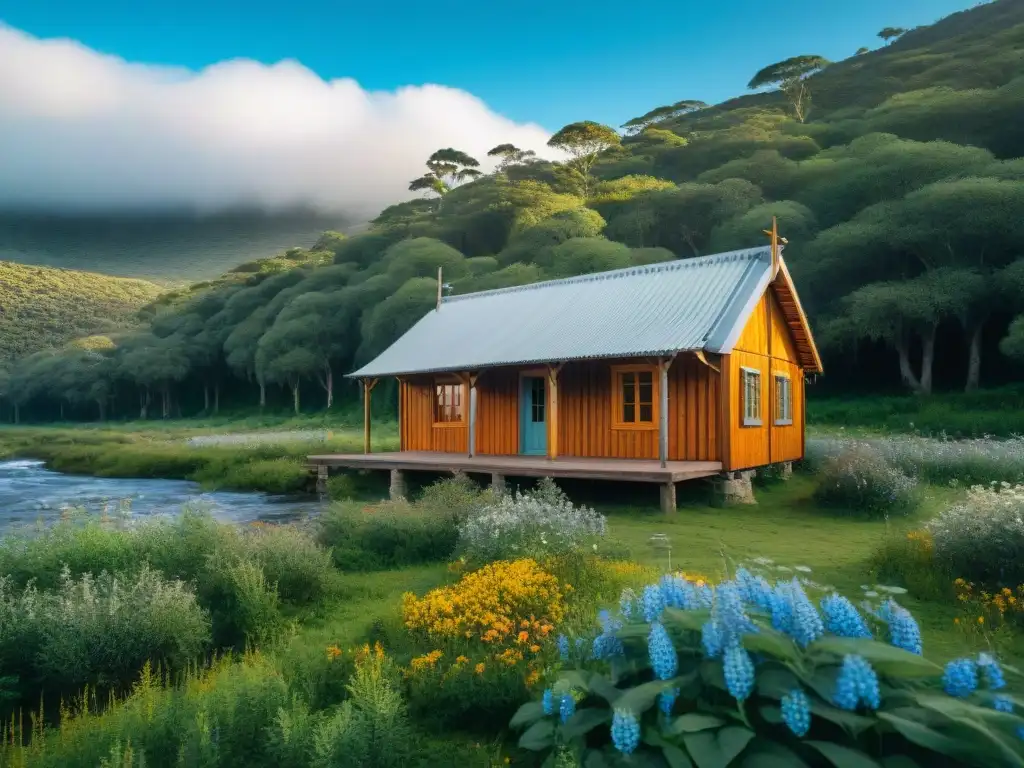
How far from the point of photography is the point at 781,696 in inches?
99.3

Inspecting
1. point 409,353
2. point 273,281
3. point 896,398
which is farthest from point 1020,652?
point 273,281

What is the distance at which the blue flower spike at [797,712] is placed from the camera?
2.38m

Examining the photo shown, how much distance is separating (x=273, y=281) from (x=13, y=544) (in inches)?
2581

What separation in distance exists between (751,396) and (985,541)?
914 centimetres

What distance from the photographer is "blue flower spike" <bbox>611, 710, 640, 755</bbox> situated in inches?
102

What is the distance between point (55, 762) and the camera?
14.5 feet

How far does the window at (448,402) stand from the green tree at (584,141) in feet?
151

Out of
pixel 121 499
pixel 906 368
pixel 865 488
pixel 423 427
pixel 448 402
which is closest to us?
pixel 865 488

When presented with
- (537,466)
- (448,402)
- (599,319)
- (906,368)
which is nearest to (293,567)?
(537,466)

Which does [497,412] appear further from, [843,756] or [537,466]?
[843,756]

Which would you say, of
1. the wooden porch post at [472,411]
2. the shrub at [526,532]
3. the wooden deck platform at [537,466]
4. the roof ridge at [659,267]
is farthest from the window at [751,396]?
the shrub at [526,532]

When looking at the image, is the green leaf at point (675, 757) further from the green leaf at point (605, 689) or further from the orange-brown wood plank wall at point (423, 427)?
the orange-brown wood plank wall at point (423, 427)

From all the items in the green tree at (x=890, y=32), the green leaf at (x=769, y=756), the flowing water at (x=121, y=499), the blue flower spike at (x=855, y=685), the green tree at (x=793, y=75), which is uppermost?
the green tree at (x=890, y=32)

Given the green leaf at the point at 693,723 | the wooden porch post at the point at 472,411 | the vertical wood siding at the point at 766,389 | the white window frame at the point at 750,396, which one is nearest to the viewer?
the green leaf at the point at 693,723
